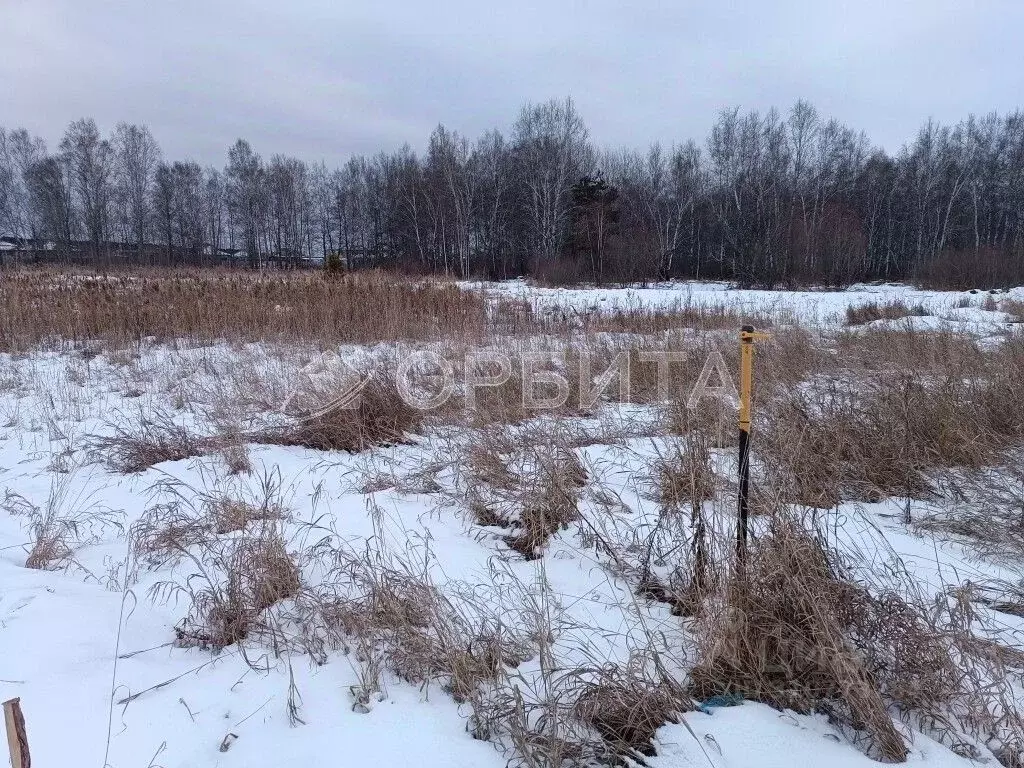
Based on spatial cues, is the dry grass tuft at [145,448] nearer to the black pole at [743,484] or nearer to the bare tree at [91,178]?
the black pole at [743,484]

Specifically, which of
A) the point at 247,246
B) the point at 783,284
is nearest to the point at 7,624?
the point at 783,284

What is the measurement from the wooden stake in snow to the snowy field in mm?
756

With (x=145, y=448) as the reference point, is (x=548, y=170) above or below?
above

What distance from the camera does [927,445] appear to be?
355 centimetres

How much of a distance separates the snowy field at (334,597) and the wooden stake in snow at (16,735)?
756 millimetres

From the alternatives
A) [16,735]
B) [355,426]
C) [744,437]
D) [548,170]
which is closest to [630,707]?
[744,437]

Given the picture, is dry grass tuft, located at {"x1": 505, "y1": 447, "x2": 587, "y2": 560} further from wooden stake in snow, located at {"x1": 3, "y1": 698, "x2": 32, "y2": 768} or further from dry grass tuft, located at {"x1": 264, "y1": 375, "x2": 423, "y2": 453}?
wooden stake in snow, located at {"x1": 3, "y1": 698, "x2": 32, "y2": 768}

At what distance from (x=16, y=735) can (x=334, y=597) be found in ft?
4.32

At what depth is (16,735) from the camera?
931 millimetres

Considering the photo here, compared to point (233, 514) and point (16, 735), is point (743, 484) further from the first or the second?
point (233, 514)

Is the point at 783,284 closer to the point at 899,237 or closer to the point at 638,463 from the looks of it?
the point at 899,237

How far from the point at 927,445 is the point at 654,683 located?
298 cm

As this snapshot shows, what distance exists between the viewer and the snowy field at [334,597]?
1.59m

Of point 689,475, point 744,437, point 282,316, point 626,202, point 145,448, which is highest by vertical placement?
point 626,202
